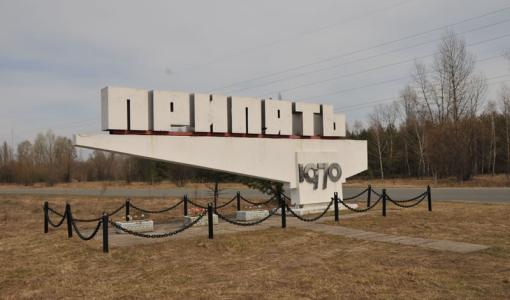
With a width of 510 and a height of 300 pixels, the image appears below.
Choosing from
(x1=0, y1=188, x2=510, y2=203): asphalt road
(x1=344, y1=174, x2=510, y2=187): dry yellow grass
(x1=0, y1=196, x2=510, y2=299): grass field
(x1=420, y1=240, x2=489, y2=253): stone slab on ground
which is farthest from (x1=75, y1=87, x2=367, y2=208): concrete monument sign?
(x1=344, y1=174, x2=510, y2=187): dry yellow grass

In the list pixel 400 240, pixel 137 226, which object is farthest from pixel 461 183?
pixel 137 226

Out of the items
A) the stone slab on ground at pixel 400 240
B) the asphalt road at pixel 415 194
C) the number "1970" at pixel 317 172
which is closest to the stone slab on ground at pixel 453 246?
the stone slab on ground at pixel 400 240

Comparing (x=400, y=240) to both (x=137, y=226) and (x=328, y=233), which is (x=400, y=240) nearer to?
(x=328, y=233)

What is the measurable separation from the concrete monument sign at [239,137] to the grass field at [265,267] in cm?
285

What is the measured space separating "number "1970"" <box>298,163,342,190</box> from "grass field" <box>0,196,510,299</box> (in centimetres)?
387

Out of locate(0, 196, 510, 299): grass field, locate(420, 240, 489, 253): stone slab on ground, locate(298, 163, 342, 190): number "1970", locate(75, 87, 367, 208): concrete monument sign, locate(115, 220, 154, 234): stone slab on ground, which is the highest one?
locate(75, 87, 367, 208): concrete monument sign

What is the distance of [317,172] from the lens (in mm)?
16891

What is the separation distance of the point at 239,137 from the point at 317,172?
378 cm

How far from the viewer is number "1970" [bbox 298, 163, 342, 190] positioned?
1645 cm

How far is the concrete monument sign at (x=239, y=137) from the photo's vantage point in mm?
12477

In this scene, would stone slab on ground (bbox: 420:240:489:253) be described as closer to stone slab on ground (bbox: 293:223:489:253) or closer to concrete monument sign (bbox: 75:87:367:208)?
stone slab on ground (bbox: 293:223:489:253)

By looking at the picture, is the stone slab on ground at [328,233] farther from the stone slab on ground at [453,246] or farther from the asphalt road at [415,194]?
the asphalt road at [415,194]

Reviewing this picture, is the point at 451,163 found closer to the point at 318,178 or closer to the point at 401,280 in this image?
the point at 318,178

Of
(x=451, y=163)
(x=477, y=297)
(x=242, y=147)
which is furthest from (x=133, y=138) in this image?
(x=451, y=163)
